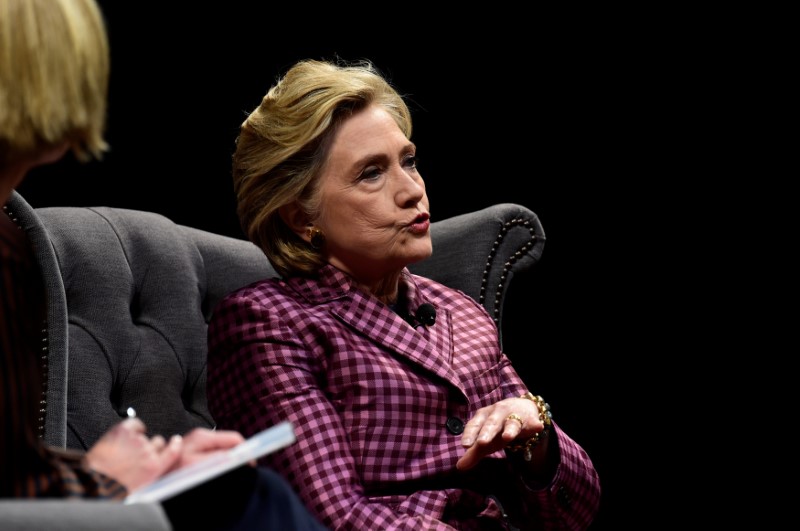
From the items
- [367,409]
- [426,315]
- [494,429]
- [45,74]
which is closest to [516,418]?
[494,429]

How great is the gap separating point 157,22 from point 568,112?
116cm

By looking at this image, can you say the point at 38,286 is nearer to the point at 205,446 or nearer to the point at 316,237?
the point at 205,446

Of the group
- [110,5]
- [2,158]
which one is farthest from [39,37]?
[110,5]

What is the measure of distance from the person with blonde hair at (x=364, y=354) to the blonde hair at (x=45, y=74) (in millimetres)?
772

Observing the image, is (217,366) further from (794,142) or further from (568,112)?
(794,142)

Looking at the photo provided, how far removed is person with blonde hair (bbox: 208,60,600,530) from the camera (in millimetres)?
1717

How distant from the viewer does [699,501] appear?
294 cm

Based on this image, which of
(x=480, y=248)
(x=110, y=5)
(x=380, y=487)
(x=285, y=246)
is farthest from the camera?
(x=110, y=5)

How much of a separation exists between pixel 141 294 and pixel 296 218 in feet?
1.07

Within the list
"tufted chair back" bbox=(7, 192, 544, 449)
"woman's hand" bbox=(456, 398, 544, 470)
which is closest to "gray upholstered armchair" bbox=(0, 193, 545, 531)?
"tufted chair back" bbox=(7, 192, 544, 449)

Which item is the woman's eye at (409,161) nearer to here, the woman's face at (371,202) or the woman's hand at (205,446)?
the woman's face at (371,202)

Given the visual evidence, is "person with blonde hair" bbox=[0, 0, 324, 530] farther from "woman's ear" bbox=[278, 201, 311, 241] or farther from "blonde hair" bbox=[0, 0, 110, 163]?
"woman's ear" bbox=[278, 201, 311, 241]

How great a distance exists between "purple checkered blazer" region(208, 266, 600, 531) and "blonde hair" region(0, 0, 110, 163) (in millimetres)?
767

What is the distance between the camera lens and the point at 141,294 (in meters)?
2.03
